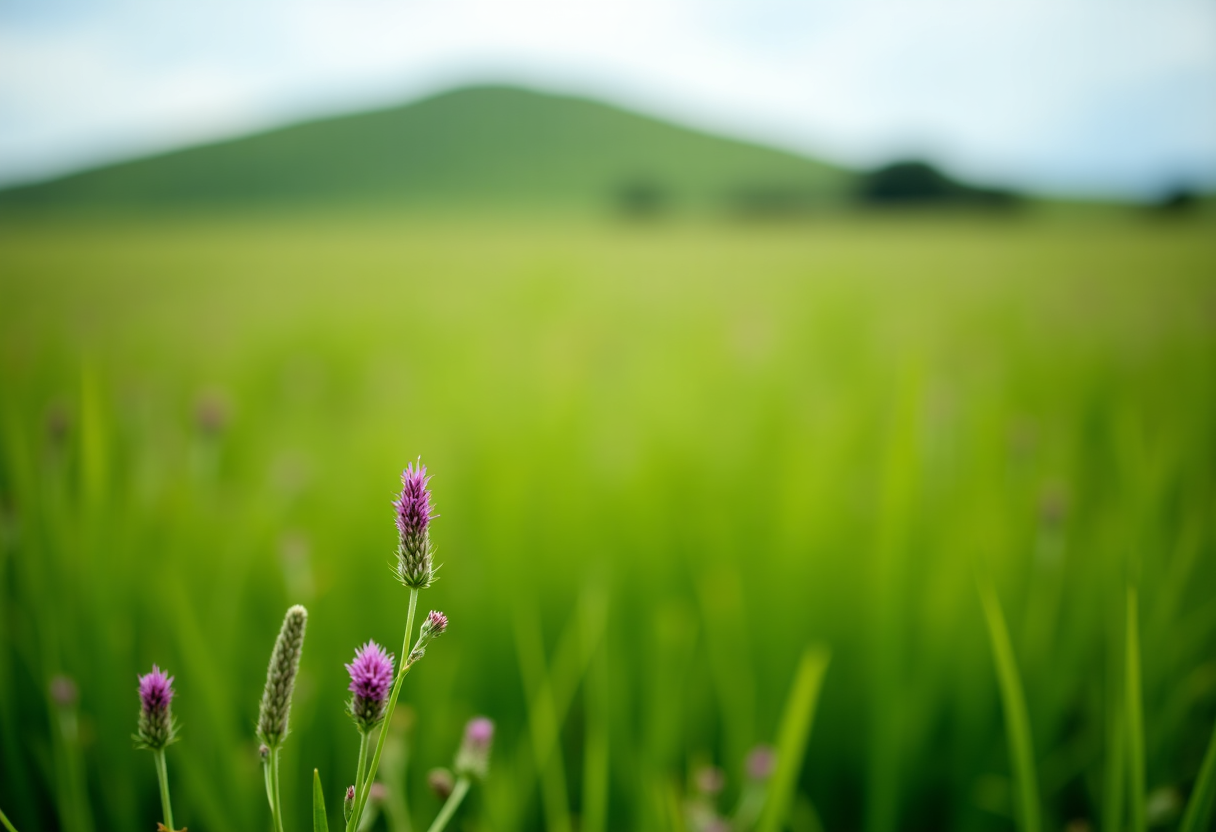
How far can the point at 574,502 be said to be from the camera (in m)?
1.25

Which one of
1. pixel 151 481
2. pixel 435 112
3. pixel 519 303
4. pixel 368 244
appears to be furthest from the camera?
pixel 435 112

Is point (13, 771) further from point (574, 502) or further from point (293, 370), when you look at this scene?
point (293, 370)

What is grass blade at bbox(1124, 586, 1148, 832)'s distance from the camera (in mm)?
438

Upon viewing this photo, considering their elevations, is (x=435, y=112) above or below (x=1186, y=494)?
above

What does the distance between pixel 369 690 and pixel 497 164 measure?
2110 centimetres

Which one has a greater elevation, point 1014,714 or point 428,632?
point 428,632

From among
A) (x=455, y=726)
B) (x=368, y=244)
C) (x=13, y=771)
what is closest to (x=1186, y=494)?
(x=455, y=726)

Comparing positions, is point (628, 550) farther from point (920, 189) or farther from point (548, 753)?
point (920, 189)

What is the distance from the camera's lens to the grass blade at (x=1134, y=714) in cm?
44

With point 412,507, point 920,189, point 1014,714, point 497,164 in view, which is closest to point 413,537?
point 412,507

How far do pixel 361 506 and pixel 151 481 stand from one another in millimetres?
350

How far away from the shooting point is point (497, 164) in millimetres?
19719

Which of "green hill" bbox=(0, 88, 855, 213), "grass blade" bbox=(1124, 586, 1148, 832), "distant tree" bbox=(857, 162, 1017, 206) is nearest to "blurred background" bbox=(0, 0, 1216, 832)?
"grass blade" bbox=(1124, 586, 1148, 832)

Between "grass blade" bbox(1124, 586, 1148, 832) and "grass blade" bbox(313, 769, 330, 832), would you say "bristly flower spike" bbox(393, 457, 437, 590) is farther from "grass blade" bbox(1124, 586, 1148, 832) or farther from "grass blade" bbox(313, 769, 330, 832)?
"grass blade" bbox(1124, 586, 1148, 832)
